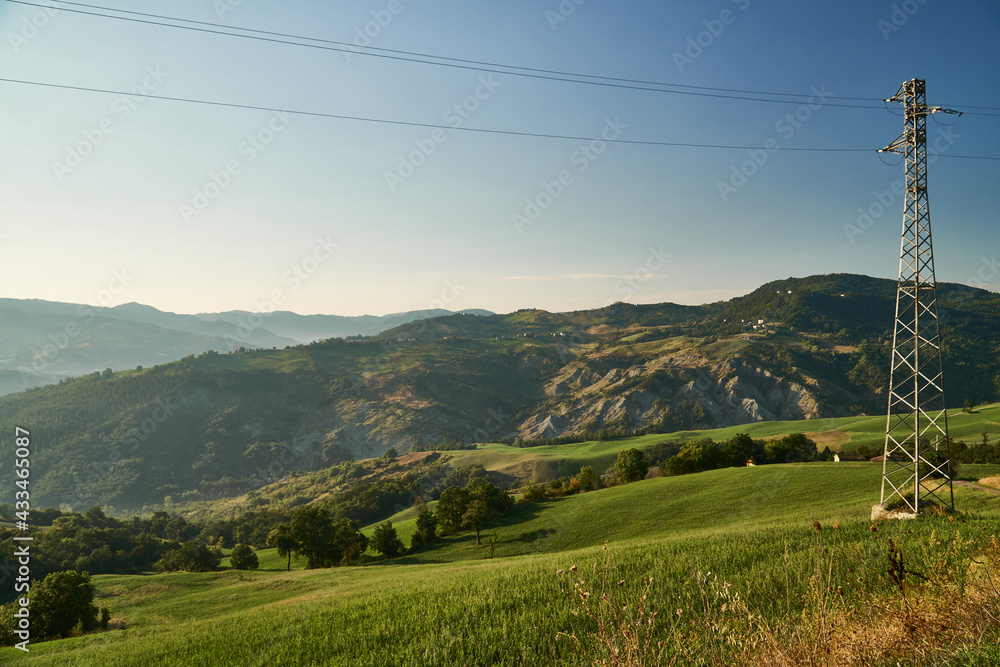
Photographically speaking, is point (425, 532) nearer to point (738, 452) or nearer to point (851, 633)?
point (738, 452)

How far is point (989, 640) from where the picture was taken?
472cm

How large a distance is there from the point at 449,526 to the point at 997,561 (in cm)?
5578

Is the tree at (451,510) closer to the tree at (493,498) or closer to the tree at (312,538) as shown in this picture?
the tree at (493,498)

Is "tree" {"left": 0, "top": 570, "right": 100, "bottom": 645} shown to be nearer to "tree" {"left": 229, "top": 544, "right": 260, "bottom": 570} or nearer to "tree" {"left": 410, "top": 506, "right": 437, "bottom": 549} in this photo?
"tree" {"left": 410, "top": 506, "right": 437, "bottom": 549}

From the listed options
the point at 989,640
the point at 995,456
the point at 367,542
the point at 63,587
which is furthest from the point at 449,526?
the point at 995,456

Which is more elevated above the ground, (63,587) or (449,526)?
(63,587)

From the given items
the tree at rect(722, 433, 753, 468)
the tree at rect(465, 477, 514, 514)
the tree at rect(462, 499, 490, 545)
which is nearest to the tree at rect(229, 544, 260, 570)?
the tree at rect(462, 499, 490, 545)

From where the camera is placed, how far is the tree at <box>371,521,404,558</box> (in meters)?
53.4

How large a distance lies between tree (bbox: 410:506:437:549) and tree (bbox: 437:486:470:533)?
1.17m

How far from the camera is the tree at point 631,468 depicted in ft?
232

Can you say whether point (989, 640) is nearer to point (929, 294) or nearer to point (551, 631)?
point (551, 631)

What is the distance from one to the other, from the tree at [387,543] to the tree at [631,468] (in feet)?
121

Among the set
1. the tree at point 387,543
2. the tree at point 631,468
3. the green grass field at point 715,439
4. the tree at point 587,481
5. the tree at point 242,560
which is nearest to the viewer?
the tree at point 387,543

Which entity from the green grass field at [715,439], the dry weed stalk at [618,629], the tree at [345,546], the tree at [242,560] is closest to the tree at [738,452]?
the green grass field at [715,439]
